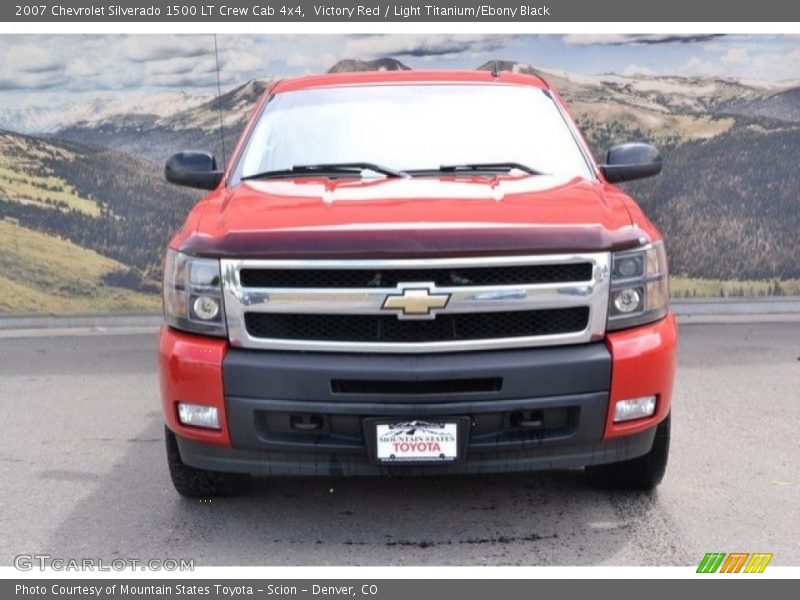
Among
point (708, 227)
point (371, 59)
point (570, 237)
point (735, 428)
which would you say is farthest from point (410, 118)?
point (708, 227)

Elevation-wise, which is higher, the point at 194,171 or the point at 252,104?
the point at 194,171

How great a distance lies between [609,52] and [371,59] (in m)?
2.08

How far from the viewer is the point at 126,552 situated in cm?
413

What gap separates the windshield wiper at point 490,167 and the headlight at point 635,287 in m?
0.91

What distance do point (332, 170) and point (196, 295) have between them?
1.14m

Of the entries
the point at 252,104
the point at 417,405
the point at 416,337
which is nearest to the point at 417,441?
the point at 417,405

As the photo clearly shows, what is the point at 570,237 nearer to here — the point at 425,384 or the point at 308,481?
the point at 425,384

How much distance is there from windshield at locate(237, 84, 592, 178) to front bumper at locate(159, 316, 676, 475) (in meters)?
1.25

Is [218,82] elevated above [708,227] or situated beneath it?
elevated above

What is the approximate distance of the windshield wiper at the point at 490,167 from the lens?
15.8 ft

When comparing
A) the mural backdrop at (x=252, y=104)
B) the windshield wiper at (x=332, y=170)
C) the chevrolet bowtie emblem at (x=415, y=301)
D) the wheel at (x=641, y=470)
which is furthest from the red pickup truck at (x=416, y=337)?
the mural backdrop at (x=252, y=104)

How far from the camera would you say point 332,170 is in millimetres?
4879

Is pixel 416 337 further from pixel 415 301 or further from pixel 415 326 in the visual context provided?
pixel 415 301

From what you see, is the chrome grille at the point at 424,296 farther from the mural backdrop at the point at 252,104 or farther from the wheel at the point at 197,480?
the mural backdrop at the point at 252,104
